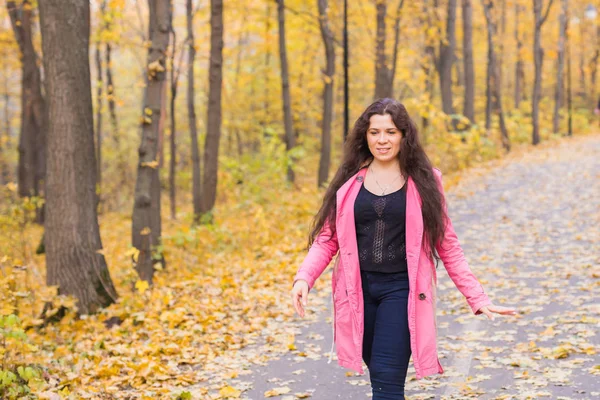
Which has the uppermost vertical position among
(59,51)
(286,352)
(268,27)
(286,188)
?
(268,27)

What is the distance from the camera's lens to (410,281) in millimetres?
3889

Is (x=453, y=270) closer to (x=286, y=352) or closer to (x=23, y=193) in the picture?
(x=286, y=352)

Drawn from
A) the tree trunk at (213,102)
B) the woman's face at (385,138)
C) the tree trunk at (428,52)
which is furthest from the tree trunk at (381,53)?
the woman's face at (385,138)

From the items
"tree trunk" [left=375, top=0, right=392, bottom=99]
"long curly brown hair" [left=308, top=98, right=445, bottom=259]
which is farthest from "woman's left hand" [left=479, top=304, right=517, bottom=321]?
"tree trunk" [left=375, top=0, right=392, bottom=99]

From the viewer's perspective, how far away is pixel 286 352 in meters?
7.07

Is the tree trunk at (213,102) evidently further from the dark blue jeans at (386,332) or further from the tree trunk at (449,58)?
the dark blue jeans at (386,332)

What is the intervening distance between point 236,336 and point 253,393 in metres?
1.77

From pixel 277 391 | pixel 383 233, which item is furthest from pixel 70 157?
pixel 383 233

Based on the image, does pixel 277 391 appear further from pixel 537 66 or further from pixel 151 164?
pixel 537 66

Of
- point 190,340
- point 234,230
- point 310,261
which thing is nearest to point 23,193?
point 234,230

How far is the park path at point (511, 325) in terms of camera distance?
570 centimetres

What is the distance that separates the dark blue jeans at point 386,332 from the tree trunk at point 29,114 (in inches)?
591

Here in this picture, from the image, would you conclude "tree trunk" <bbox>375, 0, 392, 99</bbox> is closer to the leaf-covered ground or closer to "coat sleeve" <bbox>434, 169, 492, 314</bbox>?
the leaf-covered ground

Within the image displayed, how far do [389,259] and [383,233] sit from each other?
15cm
